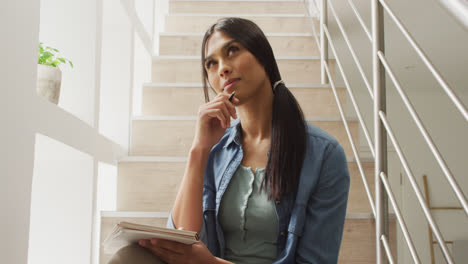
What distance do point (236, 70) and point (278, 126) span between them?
0.59 ft

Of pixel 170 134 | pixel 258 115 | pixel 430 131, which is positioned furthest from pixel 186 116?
pixel 430 131

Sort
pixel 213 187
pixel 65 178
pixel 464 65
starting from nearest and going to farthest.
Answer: pixel 213 187
pixel 65 178
pixel 464 65

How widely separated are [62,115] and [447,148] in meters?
4.84

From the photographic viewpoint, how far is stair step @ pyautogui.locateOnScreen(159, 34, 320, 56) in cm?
234

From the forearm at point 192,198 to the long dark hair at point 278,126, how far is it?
0.54 ft

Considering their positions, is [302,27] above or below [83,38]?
above

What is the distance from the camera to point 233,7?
2855 millimetres

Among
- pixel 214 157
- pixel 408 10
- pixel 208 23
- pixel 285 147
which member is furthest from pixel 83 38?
pixel 408 10

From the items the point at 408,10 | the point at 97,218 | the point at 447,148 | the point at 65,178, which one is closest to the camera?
the point at 65,178

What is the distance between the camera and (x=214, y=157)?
1251 millimetres

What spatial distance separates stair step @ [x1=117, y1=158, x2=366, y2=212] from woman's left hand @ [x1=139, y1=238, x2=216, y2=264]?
26.0 inches

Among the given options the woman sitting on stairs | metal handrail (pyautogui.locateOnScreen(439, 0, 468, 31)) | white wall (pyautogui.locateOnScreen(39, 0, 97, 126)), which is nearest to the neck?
the woman sitting on stairs

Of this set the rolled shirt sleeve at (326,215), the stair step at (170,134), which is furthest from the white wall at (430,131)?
the rolled shirt sleeve at (326,215)

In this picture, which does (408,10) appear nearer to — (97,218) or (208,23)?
(208,23)
